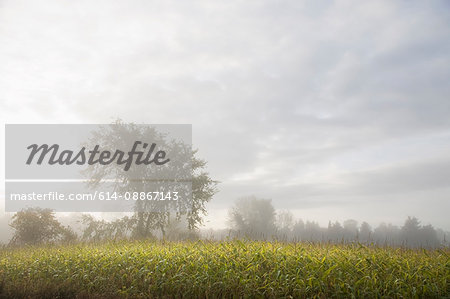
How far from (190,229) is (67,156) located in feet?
40.9

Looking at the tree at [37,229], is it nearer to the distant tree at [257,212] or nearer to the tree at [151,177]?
the tree at [151,177]

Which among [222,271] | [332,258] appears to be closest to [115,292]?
[222,271]

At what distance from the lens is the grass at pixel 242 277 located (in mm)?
7574

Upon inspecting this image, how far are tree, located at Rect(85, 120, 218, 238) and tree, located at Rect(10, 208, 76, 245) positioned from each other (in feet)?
15.4

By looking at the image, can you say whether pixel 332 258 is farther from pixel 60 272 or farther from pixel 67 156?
pixel 67 156

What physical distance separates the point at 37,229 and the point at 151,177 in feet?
32.8

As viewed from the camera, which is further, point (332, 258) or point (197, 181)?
point (197, 181)

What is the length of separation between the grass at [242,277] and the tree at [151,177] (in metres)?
15.7

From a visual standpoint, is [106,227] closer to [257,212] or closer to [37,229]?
[37,229]

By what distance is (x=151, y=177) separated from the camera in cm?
2783

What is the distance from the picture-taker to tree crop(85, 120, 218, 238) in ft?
88.5

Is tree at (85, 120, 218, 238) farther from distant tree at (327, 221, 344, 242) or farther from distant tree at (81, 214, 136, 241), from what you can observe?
distant tree at (327, 221, 344, 242)

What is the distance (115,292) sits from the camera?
29.1 feet

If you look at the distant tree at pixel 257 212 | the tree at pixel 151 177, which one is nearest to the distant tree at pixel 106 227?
the tree at pixel 151 177
